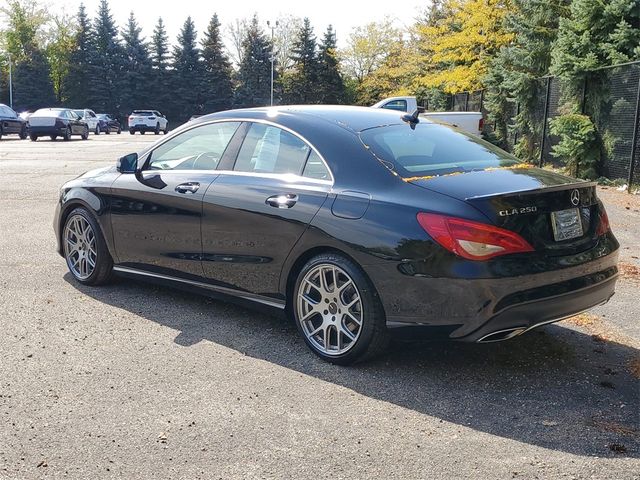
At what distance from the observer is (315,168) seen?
4535 millimetres

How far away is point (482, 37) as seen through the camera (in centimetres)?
2569

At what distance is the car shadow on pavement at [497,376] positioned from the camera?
3.47 metres

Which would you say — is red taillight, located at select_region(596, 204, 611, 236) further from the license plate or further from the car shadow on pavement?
the car shadow on pavement

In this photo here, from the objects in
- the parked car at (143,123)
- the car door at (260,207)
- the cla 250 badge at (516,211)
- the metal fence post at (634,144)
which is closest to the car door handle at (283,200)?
the car door at (260,207)

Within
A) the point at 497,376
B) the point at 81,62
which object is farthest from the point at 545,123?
the point at 81,62

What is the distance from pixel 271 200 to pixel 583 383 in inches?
88.3

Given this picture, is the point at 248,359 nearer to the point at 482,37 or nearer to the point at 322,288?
the point at 322,288

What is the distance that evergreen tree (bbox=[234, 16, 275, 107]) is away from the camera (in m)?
74.5

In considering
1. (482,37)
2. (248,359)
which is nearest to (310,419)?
(248,359)

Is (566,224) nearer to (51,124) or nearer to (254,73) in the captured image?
(51,124)

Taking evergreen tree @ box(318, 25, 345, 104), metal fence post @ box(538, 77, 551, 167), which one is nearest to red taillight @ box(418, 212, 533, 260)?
metal fence post @ box(538, 77, 551, 167)

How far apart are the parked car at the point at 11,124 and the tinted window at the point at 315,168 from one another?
32.1m

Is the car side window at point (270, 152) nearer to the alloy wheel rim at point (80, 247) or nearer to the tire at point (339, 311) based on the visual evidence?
the tire at point (339, 311)

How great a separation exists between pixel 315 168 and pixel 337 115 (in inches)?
23.2
